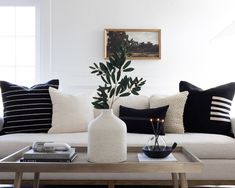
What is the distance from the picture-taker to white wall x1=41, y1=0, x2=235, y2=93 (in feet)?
12.3

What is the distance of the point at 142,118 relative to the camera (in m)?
2.80

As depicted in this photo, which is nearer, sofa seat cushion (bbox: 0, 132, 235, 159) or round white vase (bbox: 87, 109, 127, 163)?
round white vase (bbox: 87, 109, 127, 163)

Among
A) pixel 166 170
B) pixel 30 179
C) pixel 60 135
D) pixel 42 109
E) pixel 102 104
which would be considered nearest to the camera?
pixel 166 170

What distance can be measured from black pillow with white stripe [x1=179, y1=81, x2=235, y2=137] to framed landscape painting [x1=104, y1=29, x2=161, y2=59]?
952 millimetres

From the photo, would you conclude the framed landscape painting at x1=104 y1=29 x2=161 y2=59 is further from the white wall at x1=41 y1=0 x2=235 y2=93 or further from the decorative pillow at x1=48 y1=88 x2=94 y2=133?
the decorative pillow at x1=48 y1=88 x2=94 y2=133

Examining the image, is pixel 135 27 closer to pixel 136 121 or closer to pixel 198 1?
pixel 198 1

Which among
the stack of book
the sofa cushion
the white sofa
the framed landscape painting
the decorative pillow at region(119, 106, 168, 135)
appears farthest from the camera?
the framed landscape painting

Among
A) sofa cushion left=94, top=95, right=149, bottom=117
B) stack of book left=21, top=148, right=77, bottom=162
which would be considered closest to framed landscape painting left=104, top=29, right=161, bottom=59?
sofa cushion left=94, top=95, right=149, bottom=117

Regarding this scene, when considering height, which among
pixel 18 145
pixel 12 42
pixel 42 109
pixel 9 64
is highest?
pixel 12 42

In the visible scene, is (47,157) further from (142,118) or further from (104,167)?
(142,118)

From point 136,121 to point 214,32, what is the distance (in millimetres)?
1636

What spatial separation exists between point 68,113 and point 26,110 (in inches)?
14.5

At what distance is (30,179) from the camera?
2377 millimetres

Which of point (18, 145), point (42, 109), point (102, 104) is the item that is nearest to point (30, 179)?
point (18, 145)
